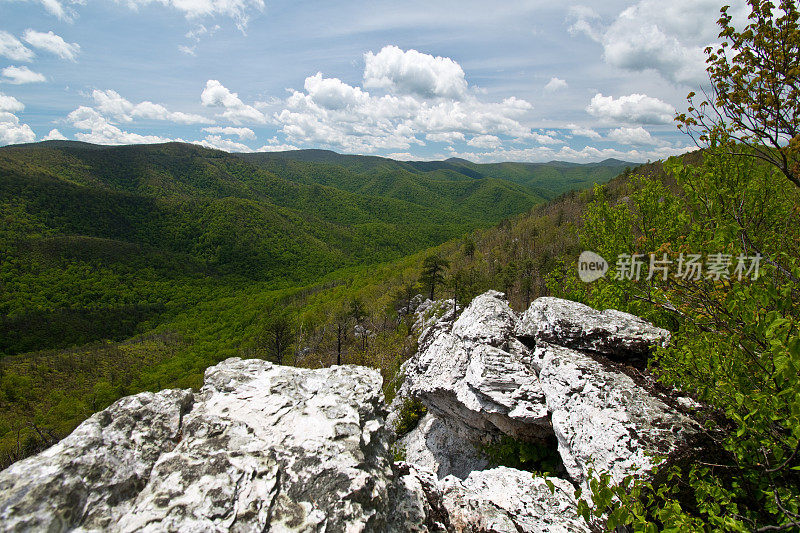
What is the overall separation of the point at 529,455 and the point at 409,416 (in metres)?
7.98

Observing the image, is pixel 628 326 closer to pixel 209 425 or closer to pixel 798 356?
pixel 798 356

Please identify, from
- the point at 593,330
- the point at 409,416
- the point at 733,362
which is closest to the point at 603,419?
the point at 593,330

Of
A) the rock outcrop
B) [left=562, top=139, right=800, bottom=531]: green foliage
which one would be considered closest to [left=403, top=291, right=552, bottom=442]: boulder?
the rock outcrop

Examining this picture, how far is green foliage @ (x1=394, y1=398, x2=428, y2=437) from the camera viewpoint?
60.8 ft

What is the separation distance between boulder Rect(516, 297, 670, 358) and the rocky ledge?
0.20 ft

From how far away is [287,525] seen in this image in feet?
13.9

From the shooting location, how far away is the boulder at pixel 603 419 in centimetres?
798

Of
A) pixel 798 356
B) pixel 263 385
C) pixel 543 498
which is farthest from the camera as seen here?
pixel 543 498

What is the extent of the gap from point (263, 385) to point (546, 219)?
423 ft

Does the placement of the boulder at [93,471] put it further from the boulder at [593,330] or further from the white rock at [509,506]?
the boulder at [593,330]

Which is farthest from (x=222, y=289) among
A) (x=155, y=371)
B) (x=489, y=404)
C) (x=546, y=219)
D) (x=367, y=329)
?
(x=489, y=404)

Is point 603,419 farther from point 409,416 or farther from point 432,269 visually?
point 432,269

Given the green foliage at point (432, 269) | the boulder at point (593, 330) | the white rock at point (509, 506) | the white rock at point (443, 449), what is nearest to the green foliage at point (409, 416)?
the white rock at point (443, 449)

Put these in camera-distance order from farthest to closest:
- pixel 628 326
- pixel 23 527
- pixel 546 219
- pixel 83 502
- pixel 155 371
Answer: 1. pixel 546 219
2. pixel 155 371
3. pixel 628 326
4. pixel 83 502
5. pixel 23 527
